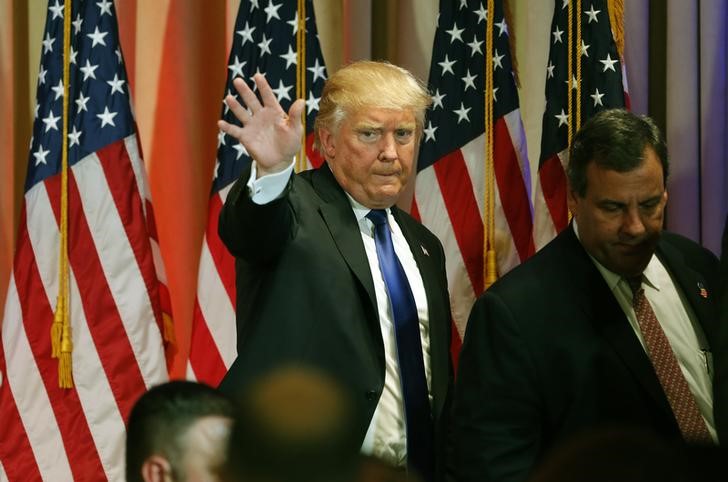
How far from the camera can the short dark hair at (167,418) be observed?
2205 millimetres

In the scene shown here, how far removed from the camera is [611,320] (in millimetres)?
2896

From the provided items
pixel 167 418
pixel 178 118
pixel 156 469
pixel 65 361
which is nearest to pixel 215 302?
pixel 65 361

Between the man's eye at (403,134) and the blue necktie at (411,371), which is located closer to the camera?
the blue necktie at (411,371)

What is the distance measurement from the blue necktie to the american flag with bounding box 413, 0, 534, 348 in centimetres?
148

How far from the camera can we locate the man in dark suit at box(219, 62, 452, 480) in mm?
3051

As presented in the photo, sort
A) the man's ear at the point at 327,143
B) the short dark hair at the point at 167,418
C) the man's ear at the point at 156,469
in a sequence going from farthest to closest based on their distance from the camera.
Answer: the man's ear at the point at 327,143, the short dark hair at the point at 167,418, the man's ear at the point at 156,469

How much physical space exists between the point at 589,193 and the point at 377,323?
70 centimetres

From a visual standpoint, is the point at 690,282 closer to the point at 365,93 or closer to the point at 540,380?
the point at 540,380

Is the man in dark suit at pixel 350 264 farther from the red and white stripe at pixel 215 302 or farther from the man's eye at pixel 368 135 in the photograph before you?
the red and white stripe at pixel 215 302

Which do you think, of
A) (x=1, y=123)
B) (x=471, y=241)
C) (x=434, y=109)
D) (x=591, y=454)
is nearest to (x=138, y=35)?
(x=1, y=123)

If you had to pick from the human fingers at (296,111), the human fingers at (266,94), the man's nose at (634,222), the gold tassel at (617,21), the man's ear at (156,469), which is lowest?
the man's ear at (156,469)

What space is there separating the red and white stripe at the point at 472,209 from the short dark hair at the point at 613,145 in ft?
6.09

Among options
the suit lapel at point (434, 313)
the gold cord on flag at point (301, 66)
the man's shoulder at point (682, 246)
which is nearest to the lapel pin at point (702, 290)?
the man's shoulder at point (682, 246)

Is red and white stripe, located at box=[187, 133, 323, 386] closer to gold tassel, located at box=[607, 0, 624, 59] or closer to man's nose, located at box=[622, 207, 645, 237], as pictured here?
gold tassel, located at box=[607, 0, 624, 59]
